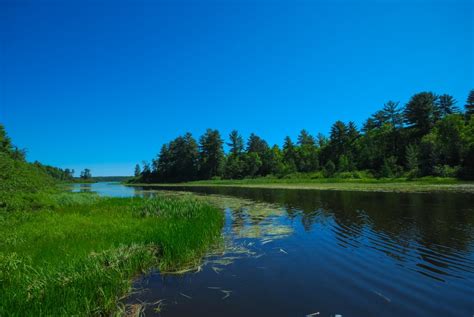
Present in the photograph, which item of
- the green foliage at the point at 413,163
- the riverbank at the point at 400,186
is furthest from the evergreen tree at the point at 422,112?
the riverbank at the point at 400,186

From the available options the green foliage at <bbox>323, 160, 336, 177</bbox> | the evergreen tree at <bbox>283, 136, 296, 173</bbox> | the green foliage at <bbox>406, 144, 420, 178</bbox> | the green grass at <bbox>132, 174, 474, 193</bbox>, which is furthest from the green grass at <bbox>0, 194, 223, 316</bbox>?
the evergreen tree at <bbox>283, 136, 296, 173</bbox>

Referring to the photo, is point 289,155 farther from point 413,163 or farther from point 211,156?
point 413,163

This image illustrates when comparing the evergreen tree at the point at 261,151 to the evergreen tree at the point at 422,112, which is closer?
the evergreen tree at the point at 422,112

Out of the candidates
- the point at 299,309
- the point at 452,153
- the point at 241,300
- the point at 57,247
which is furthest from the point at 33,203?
the point at 452,153

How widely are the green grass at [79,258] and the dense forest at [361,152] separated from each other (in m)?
55.8

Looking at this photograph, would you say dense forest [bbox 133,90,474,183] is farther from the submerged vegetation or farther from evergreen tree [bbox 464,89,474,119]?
the submerged vegetation

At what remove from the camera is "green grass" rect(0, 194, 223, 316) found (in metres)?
5.59

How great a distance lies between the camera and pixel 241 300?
21.9 feet

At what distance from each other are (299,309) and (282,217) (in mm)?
13417

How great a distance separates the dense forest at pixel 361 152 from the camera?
5425 cm

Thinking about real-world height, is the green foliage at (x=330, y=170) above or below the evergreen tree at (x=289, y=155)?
below

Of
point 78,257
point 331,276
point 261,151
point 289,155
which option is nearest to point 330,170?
point 289,155

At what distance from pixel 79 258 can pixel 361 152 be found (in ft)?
259

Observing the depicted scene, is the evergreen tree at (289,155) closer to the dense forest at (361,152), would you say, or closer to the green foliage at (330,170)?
the dense forest at (361,152)
